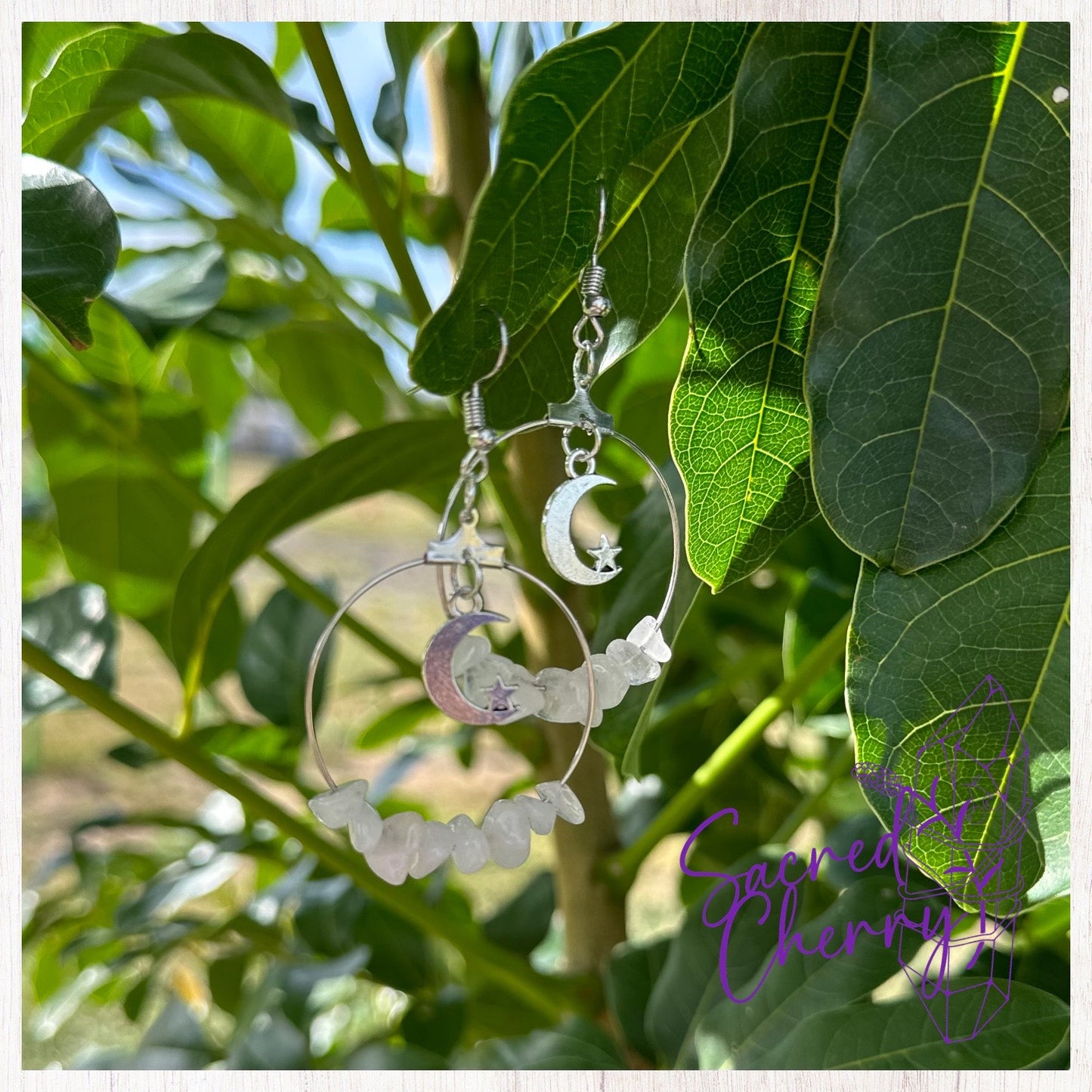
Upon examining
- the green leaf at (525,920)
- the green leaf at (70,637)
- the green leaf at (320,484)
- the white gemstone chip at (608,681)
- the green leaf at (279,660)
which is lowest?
the green leaf at (525,920)

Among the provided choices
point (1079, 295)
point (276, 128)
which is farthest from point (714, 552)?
point (276, 128)

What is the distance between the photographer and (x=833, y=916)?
47 cm

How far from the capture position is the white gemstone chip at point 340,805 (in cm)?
34

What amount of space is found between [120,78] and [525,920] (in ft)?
1.65

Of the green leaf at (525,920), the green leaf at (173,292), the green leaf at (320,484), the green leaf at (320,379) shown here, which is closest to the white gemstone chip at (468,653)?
the green leaf at (320,484)

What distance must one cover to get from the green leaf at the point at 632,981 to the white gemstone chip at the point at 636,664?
0.81 feet

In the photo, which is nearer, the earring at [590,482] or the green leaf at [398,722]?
Result: the earring at [590,482]

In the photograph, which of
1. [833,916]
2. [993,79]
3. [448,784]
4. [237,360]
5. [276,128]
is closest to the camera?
[993,79]

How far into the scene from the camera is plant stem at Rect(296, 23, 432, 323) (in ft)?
1.43

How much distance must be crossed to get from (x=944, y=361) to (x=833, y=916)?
26cm

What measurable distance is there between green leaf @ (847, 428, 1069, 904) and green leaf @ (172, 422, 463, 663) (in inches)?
7.8

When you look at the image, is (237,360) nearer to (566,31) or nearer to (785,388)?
(566,31)

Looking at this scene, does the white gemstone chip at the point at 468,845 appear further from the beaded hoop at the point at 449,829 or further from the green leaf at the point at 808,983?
the green leaf at the point at 808,983

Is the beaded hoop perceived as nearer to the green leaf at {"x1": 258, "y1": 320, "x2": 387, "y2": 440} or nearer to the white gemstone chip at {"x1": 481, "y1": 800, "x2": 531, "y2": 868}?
the white gemstone chip at {"x1": 481, "y1": 800, "x2": 531, "y2": 868}
